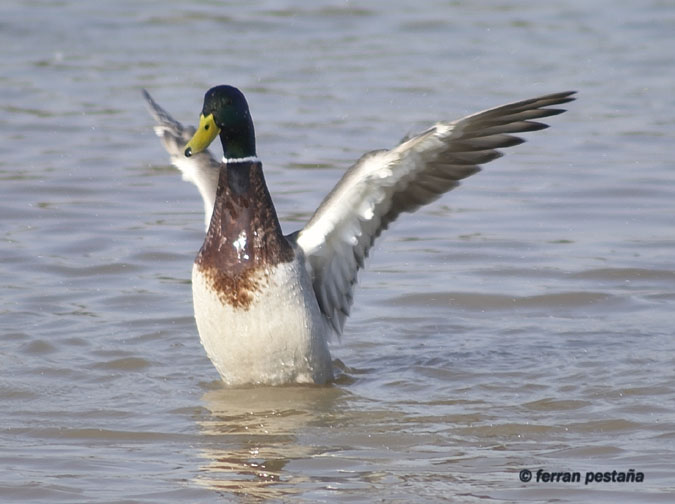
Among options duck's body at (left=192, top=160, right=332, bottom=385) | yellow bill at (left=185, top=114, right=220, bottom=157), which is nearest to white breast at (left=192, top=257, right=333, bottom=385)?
duck's body at (left=192, top=160, right=332, bottom=385)

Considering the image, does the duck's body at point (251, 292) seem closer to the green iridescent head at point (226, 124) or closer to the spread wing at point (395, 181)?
the green iridescent head at point (226, 124)

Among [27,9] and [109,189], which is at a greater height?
[27,9]

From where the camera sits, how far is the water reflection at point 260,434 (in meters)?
5.57

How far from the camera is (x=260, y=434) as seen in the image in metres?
6.28

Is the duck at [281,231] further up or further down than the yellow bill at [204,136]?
further down

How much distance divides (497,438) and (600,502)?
91 centimetres

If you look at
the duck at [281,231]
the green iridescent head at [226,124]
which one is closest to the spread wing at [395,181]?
the duck at [281,231]

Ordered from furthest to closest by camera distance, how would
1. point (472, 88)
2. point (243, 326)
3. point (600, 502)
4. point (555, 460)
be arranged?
1. point (472, 88)
2. point (243, 326)
3. point (555, 460)
4. point (600, 502)

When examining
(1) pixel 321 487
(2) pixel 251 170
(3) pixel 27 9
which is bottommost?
(1) pixel 321 487

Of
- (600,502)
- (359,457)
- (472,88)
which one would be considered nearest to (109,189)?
(472,88)

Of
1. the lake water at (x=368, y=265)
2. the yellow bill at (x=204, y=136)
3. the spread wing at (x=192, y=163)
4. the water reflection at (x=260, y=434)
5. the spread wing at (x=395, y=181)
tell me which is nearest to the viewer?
the water reflection at (x=260, y=434)

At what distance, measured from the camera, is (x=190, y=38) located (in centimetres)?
1639

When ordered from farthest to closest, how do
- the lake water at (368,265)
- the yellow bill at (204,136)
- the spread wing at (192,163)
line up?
1. the spread wing at (192,163)
2. the yellow bill at (204,136)
3. the lake water at (368,265)

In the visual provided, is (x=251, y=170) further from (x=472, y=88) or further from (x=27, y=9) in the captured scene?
(x=27, y=9)
